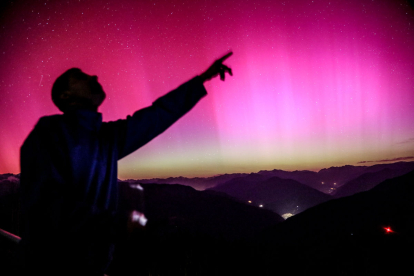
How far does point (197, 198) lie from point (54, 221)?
14638 centimetres

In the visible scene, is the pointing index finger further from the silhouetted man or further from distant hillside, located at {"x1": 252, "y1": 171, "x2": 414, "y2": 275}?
distant hillside, located at {"x1": 252, "y1": 171, "x2": 414, "y2": 275}

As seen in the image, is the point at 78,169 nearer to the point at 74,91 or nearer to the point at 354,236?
the point at 74,91

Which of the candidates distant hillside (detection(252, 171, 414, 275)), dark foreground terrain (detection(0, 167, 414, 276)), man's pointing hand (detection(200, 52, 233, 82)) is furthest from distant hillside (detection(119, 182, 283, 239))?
man's pointing hand (detection(200, 52, 233, 82))

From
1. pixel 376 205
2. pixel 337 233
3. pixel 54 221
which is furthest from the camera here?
pixel 376 205

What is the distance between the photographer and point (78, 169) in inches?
44.3

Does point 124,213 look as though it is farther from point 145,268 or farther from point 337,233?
point 337,233

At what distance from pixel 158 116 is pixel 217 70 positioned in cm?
60

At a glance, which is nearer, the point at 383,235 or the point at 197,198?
the point at 383,235

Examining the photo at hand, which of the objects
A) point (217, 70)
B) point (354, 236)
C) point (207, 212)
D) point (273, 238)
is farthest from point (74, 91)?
point (207, 212)

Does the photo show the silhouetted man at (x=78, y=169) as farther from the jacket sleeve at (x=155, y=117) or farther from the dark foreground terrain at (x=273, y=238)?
the dark foreground terrain at (x=273, y=238)

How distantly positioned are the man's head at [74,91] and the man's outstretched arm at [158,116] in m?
0.25

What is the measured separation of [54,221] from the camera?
33.9 inches

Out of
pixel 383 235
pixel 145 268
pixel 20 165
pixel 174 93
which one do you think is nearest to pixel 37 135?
pixel 20 165

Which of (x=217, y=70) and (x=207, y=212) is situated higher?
(x=217, y=70)
